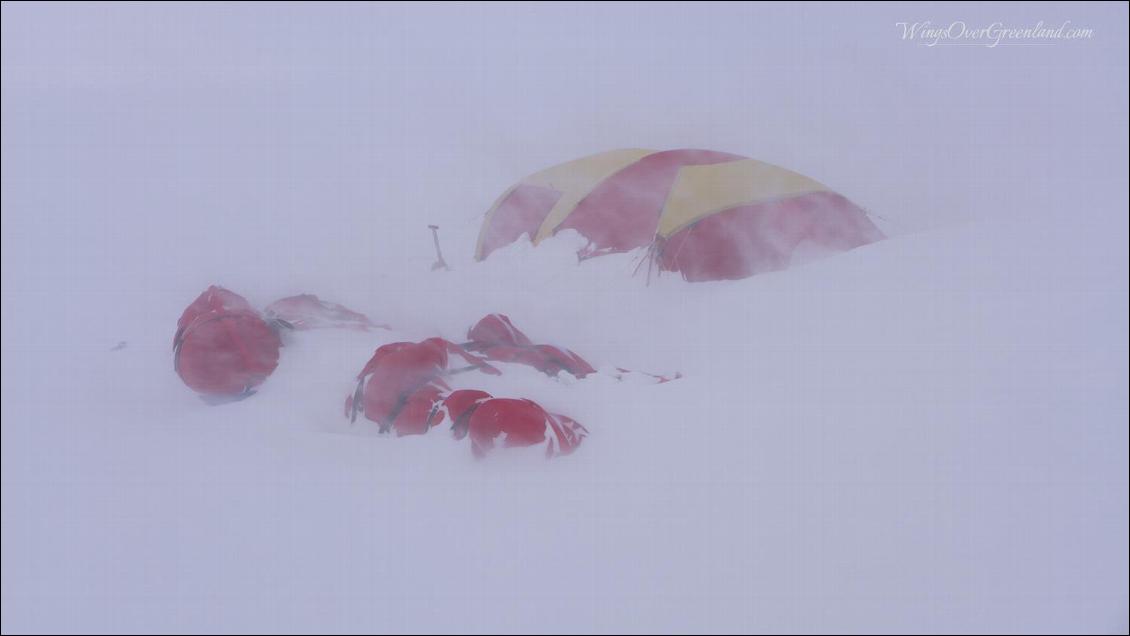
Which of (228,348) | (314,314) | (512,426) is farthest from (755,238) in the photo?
(228,348)

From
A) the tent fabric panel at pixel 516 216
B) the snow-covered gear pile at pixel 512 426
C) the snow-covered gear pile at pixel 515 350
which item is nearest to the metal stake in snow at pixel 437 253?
the tent fabric panel at pixel 516 216

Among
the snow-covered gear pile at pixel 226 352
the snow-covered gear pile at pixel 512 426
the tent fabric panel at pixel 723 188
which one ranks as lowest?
the snow-covered gear pile at pixel 512 426

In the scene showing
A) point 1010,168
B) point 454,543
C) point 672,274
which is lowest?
point 454,543

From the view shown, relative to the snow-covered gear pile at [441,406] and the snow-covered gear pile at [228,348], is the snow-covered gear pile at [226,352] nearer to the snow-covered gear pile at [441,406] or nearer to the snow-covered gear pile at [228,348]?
the snow-covered gear pile at [228,348]

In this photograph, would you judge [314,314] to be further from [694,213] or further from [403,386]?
[694,213]

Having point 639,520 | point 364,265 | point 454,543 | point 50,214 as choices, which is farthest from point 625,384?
point 50,214

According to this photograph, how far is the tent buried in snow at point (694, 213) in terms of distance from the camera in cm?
190

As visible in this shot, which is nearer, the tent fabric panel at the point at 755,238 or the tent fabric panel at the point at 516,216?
the tent fabric panel at the point at 755,238

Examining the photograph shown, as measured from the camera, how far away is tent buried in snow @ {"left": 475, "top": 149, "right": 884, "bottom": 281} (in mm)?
1900

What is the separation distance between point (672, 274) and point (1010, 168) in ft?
3.06

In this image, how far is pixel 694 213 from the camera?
1.95 metres

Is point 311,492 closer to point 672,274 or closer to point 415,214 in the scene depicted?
point 672,274

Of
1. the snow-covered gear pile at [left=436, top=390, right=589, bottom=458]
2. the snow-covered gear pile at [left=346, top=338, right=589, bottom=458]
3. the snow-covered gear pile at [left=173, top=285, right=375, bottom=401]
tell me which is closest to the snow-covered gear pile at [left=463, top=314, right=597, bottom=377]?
the snow-covered gear pile at [left=346, top=338, right=589, bottom=458]

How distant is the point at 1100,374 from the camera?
54.9 inches
